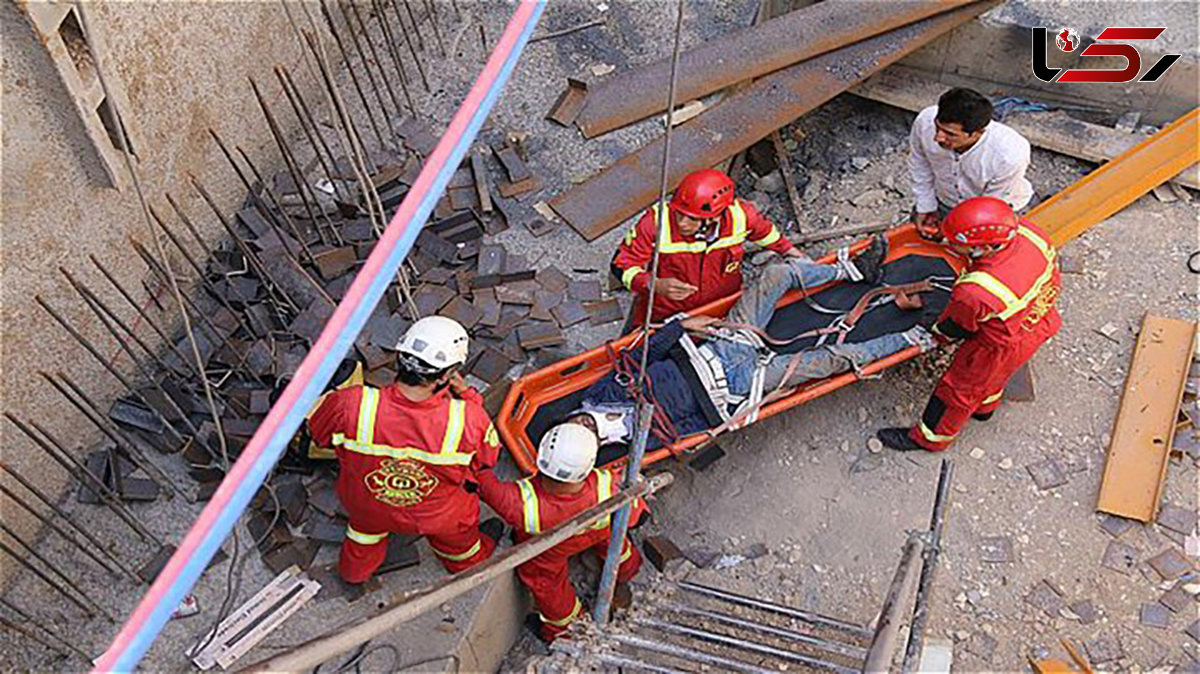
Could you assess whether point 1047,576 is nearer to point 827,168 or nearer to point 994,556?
point 994,556

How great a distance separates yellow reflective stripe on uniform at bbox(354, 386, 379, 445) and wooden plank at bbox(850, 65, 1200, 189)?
5.19 m

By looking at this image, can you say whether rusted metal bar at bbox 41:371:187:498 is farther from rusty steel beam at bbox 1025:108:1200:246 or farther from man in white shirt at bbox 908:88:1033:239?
rusty steel beam at bbox 1025:108:1200:246

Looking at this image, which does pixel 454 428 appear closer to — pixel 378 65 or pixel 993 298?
pixel 993 298

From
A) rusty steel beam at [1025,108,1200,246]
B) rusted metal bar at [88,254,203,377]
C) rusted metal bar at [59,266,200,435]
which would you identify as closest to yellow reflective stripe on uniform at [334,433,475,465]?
rusted metal bar at [88,254,203,377]

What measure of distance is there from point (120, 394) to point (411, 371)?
207 centimetres

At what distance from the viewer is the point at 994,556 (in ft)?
17.5

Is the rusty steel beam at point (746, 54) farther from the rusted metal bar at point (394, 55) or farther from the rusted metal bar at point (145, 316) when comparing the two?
the rusted metal bar at point (145, 316)

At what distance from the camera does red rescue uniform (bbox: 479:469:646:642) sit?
4.37 m

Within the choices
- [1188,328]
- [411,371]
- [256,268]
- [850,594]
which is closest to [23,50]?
[256,268]

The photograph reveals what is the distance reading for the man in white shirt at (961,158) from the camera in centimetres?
527

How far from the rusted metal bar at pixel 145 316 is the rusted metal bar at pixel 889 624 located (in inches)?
128

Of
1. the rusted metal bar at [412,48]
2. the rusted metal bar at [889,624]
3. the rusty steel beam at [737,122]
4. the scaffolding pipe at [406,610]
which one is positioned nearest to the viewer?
the scaffolding pipe at [406,610]

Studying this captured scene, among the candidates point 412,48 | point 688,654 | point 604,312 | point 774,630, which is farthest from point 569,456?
point 412,48

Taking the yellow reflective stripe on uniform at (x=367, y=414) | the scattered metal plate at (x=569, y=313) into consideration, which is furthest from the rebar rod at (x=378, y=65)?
the yellow reflective stripe on uniform at (x=367, y=414)
